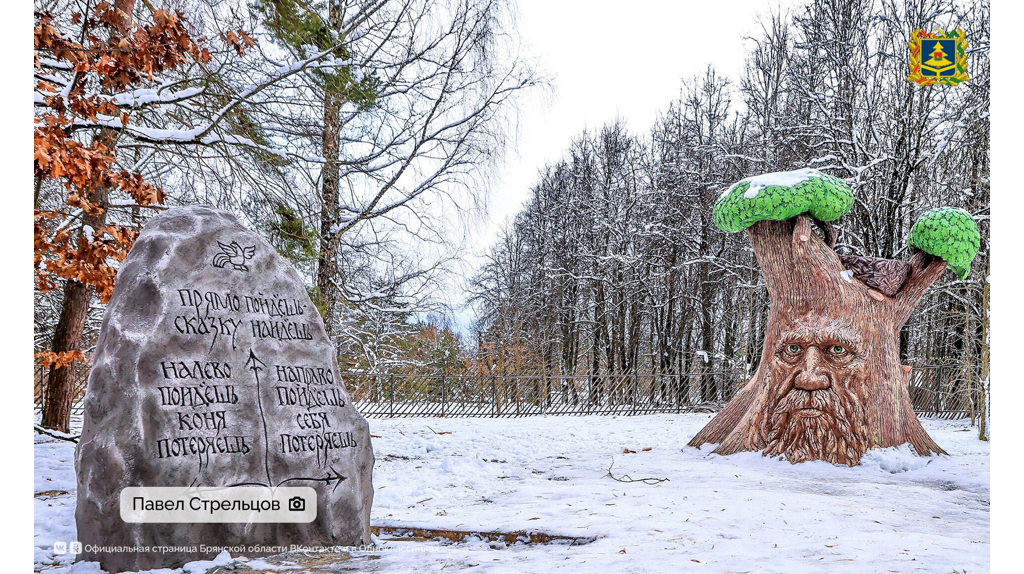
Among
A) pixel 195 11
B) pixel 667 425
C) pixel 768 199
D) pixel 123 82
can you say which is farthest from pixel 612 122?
pixel 123 82

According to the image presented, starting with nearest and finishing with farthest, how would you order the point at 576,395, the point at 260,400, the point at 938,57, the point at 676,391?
the point at 260,400 → the point at 938,57 → the point at 576,395 → the point at 676,391

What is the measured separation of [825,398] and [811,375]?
0.32m

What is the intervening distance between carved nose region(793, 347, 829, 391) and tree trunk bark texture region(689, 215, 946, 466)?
11 mm

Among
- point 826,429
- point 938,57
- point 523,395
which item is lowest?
point 523,395

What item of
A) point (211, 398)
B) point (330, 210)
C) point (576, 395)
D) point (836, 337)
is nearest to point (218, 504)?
point (211, 398)

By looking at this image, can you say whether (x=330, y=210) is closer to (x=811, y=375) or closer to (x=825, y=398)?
(x=811, y=375)

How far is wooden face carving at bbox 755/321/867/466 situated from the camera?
277 inches

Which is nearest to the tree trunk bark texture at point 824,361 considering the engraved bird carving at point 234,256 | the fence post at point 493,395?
the engraved bird carving at point 234,256

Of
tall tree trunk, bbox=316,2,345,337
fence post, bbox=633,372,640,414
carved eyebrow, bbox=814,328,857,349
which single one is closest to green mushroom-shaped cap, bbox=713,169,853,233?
carved eyebrow, bbox=814,328,857,349

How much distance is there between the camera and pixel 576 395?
16.6 m

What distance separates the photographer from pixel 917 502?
5344 mm

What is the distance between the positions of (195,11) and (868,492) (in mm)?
7849

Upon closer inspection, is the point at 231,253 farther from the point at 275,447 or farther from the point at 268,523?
the point at 268,523

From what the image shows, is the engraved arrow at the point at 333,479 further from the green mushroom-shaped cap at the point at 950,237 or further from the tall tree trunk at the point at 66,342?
the green mushroom-shaped cap at the point at 950,237
